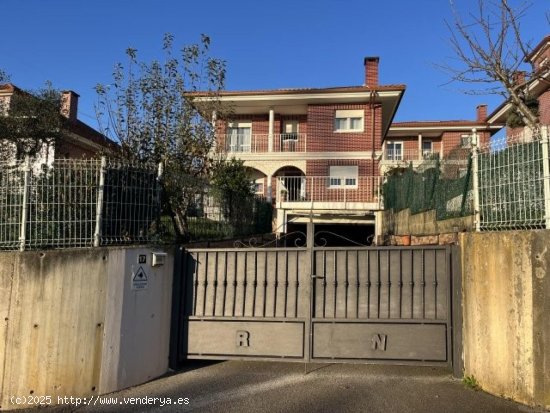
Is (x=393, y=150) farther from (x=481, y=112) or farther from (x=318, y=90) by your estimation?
(x=318, y=90)

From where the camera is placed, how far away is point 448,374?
18.0 ft

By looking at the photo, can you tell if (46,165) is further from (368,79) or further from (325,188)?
(368,79)

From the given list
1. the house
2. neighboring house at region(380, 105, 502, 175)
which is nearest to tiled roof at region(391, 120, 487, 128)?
neighboring house at region(380, 105, 502, 175)

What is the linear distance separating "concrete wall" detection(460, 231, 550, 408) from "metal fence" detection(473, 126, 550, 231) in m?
0.26

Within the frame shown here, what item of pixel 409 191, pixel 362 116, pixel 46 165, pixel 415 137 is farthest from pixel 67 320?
pixel 415 137

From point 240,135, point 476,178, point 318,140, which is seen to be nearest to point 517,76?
point 476,178

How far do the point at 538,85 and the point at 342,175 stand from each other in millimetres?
9278

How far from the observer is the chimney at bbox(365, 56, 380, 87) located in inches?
936

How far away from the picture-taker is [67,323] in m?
4.91

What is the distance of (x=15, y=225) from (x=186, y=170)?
3.90 metres

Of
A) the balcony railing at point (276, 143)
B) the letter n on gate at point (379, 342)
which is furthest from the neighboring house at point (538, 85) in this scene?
the balcony railing at point (276, 143)

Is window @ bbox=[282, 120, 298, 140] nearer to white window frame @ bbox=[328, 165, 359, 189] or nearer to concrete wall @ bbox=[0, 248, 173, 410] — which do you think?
white window frame @ bbox=[328, 165, 359, 189]

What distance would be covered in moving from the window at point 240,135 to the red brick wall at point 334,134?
3.77 metres

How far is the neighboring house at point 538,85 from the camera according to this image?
320 inches
